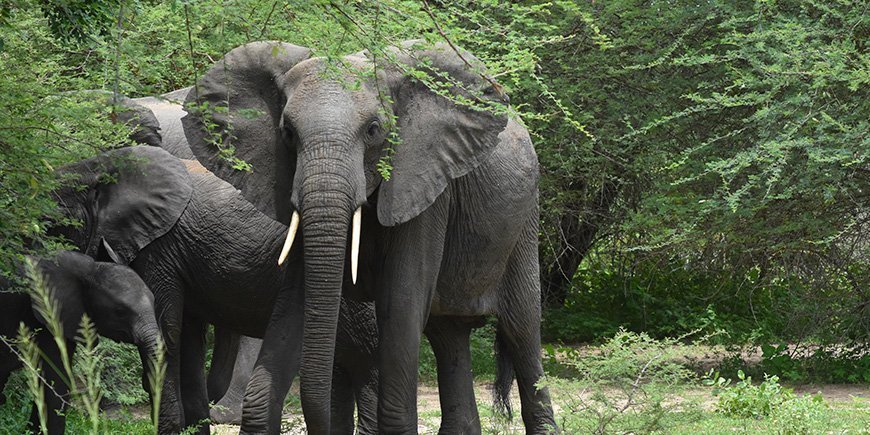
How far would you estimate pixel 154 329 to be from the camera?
24.1ft

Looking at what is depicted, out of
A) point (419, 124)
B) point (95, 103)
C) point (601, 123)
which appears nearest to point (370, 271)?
point (419, 124)

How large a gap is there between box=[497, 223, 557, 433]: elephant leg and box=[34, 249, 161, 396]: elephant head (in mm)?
1993

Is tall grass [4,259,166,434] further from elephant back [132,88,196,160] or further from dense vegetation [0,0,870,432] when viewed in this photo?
dense vegetation [0,0,870,432]

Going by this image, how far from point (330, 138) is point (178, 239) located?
7.13ft

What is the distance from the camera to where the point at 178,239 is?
813 cm

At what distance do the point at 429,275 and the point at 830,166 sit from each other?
553 cm

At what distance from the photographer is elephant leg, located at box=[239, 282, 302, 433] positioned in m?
6.57

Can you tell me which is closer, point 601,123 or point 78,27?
point 78,27

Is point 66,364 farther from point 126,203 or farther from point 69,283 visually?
point 126,203

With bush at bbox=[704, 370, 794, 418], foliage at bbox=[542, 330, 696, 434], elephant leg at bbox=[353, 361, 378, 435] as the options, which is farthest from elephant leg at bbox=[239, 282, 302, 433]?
bush at bbox=[704, 370, 794, 418]

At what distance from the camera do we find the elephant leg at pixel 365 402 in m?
8.24

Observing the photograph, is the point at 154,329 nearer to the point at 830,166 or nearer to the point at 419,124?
the point at 419,124

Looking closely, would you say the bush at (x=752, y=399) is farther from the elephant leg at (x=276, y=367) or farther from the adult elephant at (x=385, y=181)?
the elephant leg at (x=276, y=367)

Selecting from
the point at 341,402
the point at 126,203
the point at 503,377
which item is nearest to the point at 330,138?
the point at 126,203
